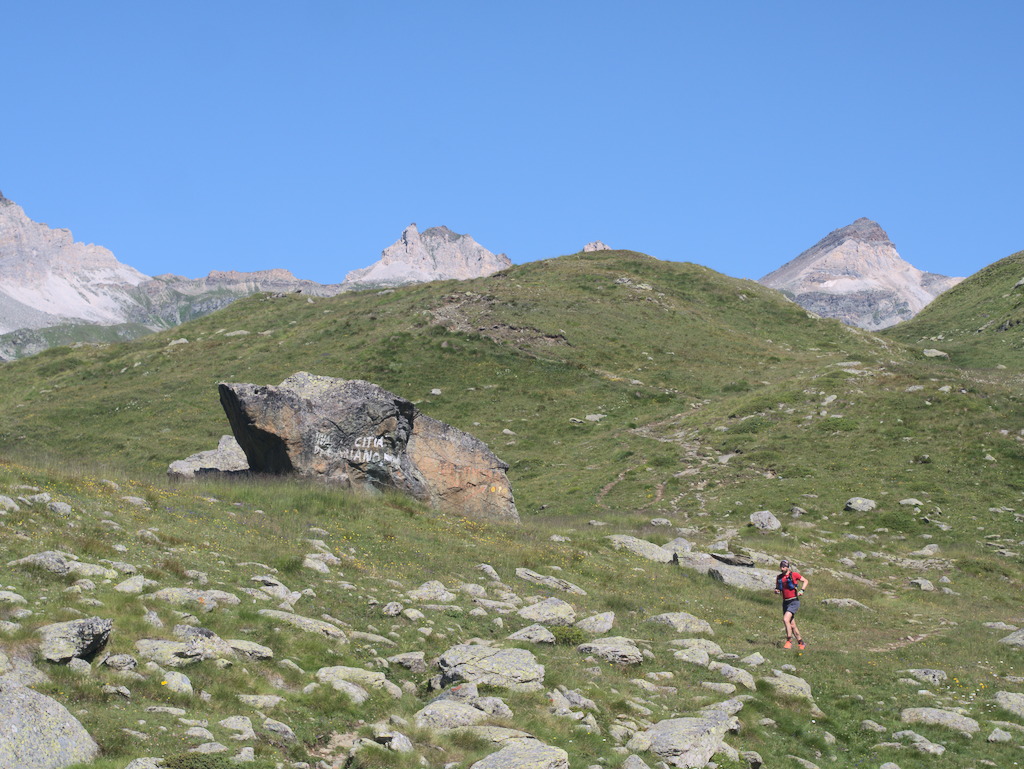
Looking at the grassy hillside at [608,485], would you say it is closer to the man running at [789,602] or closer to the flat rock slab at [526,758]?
the flat rock slab at [526,758]

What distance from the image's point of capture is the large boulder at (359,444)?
31.4 meters

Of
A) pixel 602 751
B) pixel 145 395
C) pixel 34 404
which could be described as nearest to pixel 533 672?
pixel 602 751

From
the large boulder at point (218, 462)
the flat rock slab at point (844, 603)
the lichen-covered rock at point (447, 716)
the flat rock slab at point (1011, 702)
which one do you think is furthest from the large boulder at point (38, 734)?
the large boulder at point (218, 462)

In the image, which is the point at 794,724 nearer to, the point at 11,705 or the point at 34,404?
the point at 11,705

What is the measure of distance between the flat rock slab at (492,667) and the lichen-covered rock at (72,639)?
5578 mm

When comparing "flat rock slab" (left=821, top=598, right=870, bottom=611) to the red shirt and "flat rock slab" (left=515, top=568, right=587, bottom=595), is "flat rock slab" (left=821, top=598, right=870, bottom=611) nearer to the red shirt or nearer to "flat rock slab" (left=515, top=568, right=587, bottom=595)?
the red shirt

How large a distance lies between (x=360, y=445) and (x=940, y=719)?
22.3 meters

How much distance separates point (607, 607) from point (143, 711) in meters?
13.3

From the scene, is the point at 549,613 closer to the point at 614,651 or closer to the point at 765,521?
the point at 614,651

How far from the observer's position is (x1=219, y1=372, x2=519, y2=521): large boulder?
31.4 m

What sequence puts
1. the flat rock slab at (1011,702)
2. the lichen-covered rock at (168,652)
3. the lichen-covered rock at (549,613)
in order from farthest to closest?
the lichen-covered rock at (549,613), the flat rock slab at (1011,702), the lichen-covered rock at (168,652)

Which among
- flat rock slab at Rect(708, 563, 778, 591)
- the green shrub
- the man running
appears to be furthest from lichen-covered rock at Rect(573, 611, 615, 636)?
flat rock slab at Rect(708, 563, 778, 591)

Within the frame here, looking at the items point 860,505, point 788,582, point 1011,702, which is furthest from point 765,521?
point 1011,702

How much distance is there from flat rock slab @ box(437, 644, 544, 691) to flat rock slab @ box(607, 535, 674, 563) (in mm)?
14921
